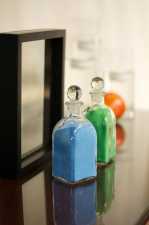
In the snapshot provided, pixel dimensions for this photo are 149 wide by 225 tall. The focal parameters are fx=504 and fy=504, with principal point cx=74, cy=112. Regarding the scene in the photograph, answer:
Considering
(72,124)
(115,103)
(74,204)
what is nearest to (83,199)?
(74,204)

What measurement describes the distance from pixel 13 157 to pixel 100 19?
2.33 ft

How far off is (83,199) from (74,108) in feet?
0.56

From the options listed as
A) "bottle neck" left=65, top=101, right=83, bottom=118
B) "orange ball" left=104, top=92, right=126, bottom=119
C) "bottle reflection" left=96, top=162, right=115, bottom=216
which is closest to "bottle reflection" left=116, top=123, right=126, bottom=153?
"orange ball" left=104, top=92, right=126, bottom=119

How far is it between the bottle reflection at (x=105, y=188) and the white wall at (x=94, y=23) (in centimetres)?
55

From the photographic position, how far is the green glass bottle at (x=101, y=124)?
0.99m

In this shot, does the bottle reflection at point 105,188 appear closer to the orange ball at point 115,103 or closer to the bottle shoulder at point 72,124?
the bottle shoulder at point 72,124

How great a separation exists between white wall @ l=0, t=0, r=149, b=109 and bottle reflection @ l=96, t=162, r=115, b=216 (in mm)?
549

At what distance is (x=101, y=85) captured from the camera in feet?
3.34

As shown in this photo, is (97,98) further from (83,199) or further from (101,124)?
(83,199)

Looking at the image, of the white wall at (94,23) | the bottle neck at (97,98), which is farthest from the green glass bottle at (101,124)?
the white wall at (94,23)

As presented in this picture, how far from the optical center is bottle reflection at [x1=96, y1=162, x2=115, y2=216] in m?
0.81

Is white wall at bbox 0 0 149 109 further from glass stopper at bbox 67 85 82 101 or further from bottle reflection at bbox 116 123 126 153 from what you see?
glass stopper at bbox 67 85 82 101

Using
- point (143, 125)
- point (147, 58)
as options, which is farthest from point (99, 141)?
point (147, 58)

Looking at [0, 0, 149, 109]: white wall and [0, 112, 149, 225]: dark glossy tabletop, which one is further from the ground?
[0, 0, 149, 109]: white wall
